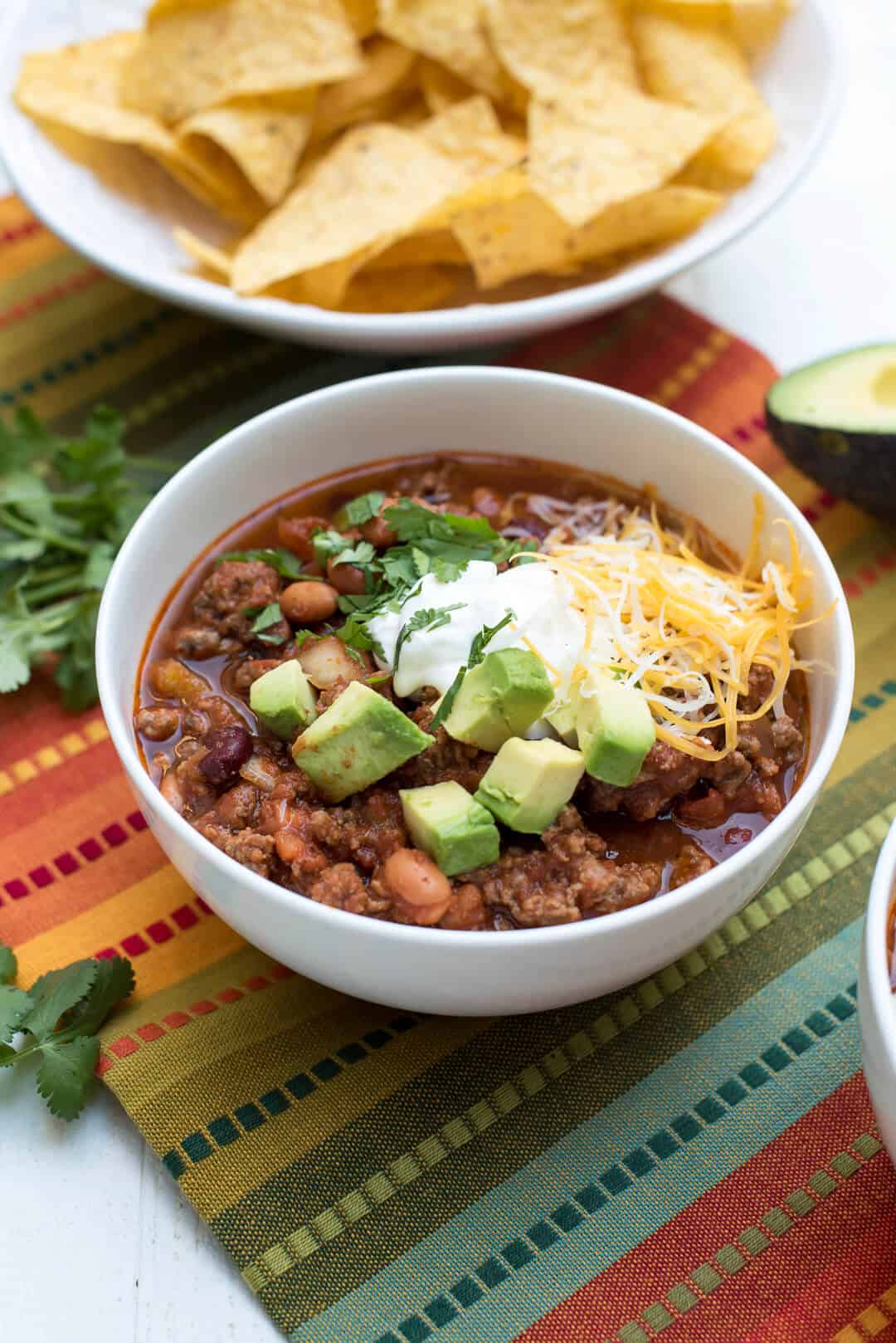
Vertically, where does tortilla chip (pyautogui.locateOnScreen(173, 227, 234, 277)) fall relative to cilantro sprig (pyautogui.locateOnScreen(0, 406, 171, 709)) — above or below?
above

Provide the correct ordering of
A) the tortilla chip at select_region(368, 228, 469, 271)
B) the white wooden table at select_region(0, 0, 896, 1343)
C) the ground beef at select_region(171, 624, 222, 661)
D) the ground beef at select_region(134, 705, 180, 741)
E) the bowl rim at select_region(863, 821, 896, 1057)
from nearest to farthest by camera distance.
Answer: the bowl rim at select_region(863, 821, 896, 1057) < the white wooden table at select_region(0, 0, 896, 1343) < the ground beef at select_region(134, 705, 180, 741) < the ground beef at select_region(171, 624, 222, 661) < the tortilla chip at select_region(368, 228, 469, 271)

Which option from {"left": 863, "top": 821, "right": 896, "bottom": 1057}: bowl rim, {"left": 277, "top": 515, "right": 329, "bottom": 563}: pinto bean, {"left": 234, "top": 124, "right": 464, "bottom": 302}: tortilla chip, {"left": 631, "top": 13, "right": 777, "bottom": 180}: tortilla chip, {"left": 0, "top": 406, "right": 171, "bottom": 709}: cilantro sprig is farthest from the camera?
{"left": 631, "top": 13, "right": 777, "bottom": 180}: tortilla chip

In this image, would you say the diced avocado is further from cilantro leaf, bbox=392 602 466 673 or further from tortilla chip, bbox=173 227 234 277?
tortilla chip, bbox=173 227 234 277

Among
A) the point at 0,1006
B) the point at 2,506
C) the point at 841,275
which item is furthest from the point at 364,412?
the point at 841,275

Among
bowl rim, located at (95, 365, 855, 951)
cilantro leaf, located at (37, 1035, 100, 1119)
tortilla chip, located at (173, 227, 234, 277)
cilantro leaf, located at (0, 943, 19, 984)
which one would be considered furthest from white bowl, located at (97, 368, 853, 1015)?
tortilla chip, located at (173, 227, 234, 277)

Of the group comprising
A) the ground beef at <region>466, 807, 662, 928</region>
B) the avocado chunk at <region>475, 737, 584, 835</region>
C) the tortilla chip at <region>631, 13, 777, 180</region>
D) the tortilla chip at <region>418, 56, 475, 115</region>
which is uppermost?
the tortilla chip at <region>631, 13, 777, 180</region>

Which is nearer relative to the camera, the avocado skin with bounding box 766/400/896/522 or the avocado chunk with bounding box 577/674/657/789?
the avocado chunk with bounding box 577/674/657/789

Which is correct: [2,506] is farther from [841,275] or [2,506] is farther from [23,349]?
[841,275]

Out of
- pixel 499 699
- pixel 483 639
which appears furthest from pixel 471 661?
pixel 499 699
